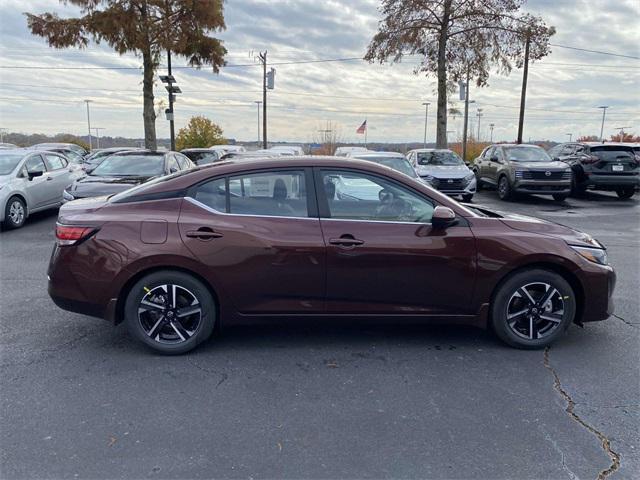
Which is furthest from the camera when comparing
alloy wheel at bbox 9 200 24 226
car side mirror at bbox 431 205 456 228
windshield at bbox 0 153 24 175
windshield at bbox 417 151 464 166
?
windshield at bbox 417 151 464 166

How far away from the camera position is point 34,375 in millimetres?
3547

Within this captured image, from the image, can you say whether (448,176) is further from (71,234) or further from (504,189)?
(71,234)

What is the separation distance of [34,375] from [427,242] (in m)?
3.06

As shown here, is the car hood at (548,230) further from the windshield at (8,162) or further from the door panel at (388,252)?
the windshield at (8,162)

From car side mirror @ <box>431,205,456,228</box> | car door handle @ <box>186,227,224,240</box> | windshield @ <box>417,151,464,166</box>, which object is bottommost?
car door handle @ <box>186,227,224,240</box>

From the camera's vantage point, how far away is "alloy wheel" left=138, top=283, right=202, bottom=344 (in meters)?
3.82

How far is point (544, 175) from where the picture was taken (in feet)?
47.2

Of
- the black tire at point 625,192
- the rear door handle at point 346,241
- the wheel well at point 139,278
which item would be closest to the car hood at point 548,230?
the rear door handle at point 346,241

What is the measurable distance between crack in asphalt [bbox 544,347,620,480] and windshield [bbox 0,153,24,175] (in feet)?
33.8

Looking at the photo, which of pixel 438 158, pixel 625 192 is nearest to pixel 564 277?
pixel 438 158

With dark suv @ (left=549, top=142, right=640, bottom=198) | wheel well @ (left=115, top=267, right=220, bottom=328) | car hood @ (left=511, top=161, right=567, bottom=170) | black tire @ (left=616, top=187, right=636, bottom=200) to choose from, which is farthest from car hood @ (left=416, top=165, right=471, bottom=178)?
wheel well @ (left=115, top=267, right=220, bottom=328)

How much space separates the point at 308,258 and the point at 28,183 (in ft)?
28.4

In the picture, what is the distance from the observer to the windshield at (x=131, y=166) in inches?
398

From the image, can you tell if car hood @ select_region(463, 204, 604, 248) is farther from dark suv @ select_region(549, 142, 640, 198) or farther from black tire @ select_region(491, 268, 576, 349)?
dark suv @ select_region(549, 142, 640, 198)
